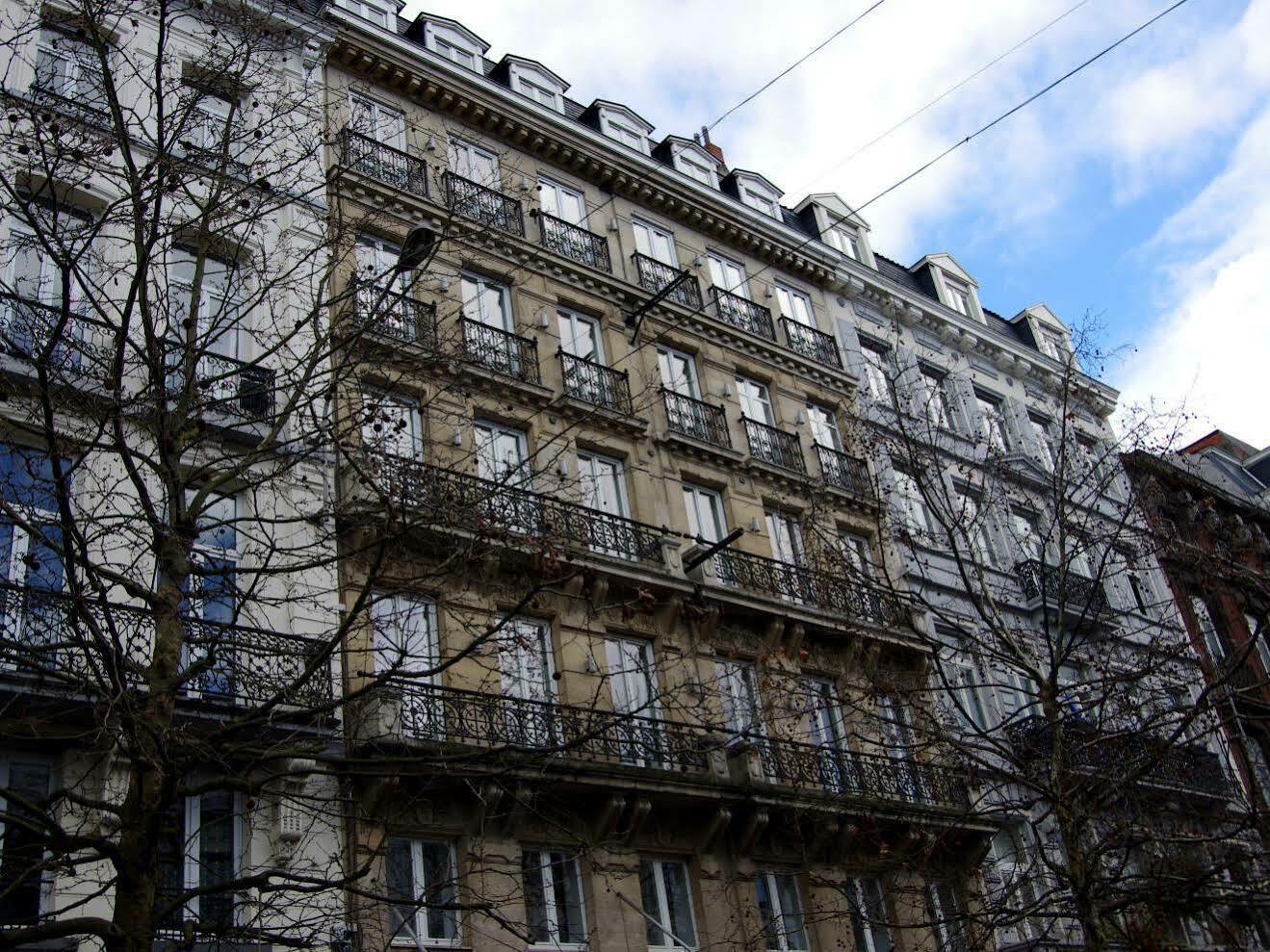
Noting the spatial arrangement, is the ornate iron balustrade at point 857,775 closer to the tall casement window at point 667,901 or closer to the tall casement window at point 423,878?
the tall casement window at point 667,901

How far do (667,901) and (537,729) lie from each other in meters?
3.05

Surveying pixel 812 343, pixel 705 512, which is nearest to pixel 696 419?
pixel 705 512

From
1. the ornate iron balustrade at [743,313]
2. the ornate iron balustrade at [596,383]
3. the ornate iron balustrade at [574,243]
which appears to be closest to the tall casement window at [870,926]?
the ornate iron balustrade at [596,383]

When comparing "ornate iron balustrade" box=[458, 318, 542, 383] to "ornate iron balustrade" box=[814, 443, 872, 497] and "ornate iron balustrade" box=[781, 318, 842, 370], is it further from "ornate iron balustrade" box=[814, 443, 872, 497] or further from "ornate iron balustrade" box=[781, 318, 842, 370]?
"ornate iron balustrade" box=[781, 318, 842, 370]

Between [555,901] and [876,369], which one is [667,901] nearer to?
[555,901]

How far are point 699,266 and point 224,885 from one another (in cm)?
1965

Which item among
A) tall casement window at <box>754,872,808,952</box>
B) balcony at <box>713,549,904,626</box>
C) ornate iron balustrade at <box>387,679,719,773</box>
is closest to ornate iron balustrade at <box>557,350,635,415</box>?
balcony at <box>713,549,904,626</box>

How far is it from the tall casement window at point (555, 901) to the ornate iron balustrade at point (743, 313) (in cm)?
1248

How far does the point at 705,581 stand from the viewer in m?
20.6

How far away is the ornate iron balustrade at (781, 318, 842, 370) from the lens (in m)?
27.0

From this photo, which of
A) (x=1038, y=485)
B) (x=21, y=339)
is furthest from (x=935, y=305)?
(x=21, y=339)

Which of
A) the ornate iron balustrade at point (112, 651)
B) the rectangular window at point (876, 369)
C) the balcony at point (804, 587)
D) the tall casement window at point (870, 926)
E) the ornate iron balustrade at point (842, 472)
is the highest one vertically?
the rectangular window at point (876, 369)

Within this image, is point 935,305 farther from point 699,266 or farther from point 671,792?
point 671,792

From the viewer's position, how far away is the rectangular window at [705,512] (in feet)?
73.7
